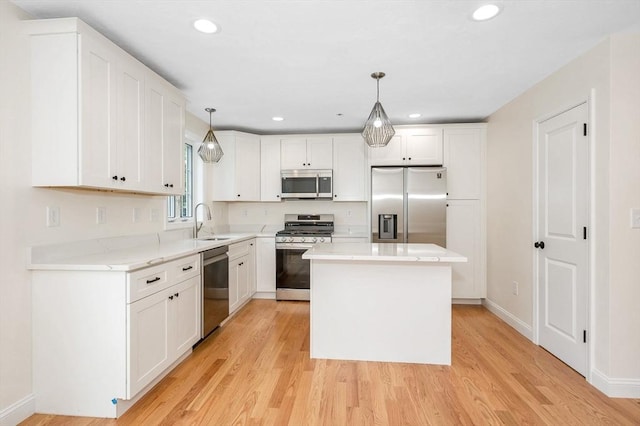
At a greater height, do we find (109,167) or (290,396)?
(109,167)

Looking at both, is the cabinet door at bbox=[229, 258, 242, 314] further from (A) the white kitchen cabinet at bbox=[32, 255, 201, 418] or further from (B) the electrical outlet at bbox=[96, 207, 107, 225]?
(A) the white kitchen cabinet at bbox=[32, 255, 201, 418]

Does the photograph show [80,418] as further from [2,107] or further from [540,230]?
[540,230]

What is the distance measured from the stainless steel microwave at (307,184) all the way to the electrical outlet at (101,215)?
248 centimetres

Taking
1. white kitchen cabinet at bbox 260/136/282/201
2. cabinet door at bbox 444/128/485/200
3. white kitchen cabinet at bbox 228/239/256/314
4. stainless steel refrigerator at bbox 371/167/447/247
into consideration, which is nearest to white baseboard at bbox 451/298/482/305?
stainless steel refrigerator at bbox 371/167/447/247

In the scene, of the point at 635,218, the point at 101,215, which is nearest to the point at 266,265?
the point at 101,215

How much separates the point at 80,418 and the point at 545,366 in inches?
129

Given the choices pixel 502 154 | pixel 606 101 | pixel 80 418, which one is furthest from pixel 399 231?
pixel 80 418

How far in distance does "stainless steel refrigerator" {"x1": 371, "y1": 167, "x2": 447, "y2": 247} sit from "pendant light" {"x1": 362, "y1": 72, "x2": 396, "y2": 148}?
4.64 feet

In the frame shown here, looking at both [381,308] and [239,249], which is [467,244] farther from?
[239,249]

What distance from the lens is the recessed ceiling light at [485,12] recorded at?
6.17 ft

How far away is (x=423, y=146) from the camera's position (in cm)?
427

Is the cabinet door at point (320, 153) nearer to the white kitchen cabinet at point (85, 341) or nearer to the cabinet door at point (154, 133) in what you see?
the cabinet door at point (154, 133)

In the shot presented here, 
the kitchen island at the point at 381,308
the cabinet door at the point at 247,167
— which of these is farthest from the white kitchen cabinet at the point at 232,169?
the kitchen island at the point at 381,308

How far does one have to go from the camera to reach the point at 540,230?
2.97 m
